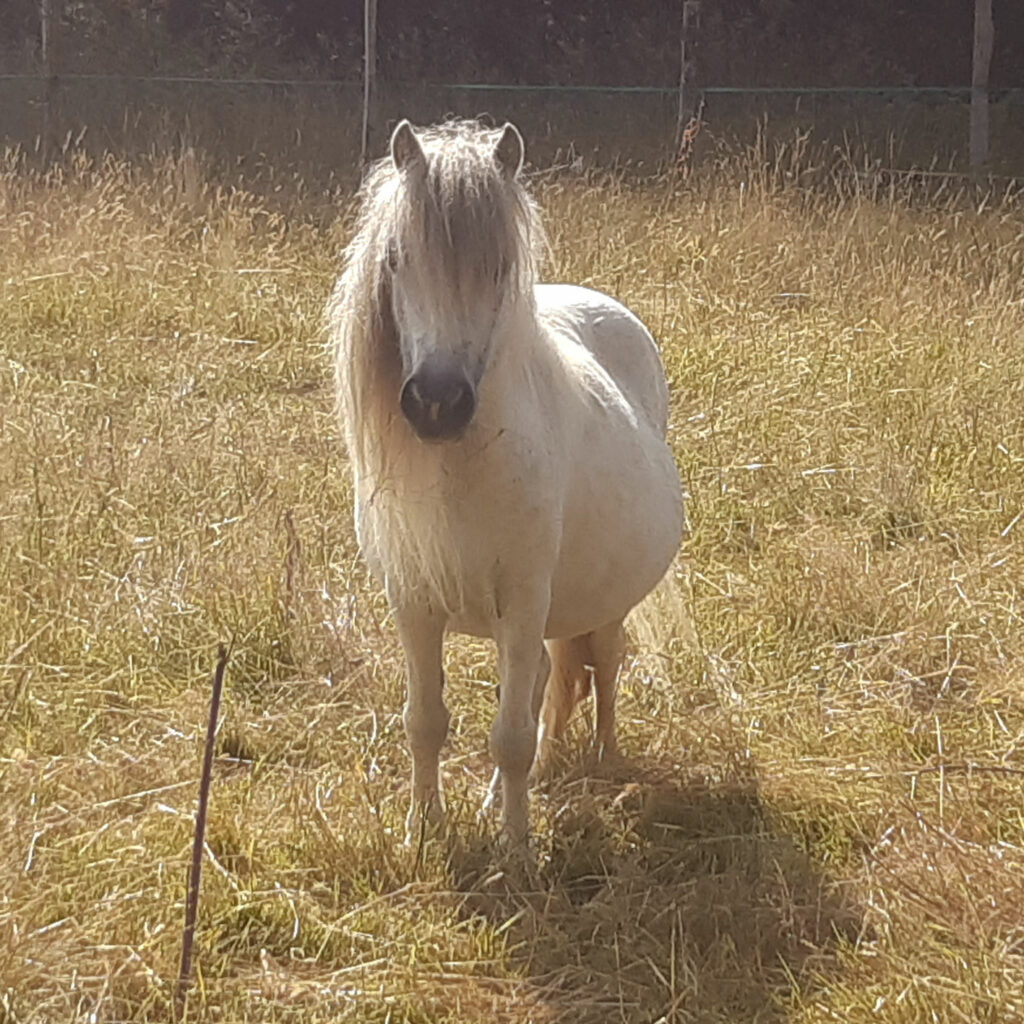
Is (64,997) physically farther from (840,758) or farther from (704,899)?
(840,758)

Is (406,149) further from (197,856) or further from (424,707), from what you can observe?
(197,856)

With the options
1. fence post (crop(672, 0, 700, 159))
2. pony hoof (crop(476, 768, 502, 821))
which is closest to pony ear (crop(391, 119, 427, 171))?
pony hoof (crop(476, 768, 502, 821))

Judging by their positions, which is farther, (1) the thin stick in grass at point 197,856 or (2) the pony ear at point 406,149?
(2) the pony ear at point 406,149

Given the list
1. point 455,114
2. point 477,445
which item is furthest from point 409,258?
point 455,114

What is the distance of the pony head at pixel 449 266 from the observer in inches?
101

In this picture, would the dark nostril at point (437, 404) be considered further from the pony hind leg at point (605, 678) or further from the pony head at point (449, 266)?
the pony hind leg at point (605, 678)

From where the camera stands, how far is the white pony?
2.61 meters

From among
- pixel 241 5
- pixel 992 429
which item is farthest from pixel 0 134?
pixel 992 429

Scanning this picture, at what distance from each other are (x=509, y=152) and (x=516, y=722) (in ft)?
3.40

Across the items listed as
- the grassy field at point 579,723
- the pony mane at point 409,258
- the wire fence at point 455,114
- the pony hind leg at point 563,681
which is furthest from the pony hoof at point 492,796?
the wire fence at point 455,114

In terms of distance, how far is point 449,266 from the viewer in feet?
8.50

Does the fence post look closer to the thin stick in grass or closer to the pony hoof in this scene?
the pony hoof

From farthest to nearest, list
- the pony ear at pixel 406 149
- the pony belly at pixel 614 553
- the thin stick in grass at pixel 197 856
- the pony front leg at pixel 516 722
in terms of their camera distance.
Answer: the pony belly at pixel 614 553 < the pony front leg at pixel 516 722 < the pony ear at pixel 406 149 < the thin stick in grass at pixel 197 856

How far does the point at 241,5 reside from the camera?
Answer: 1650cm
